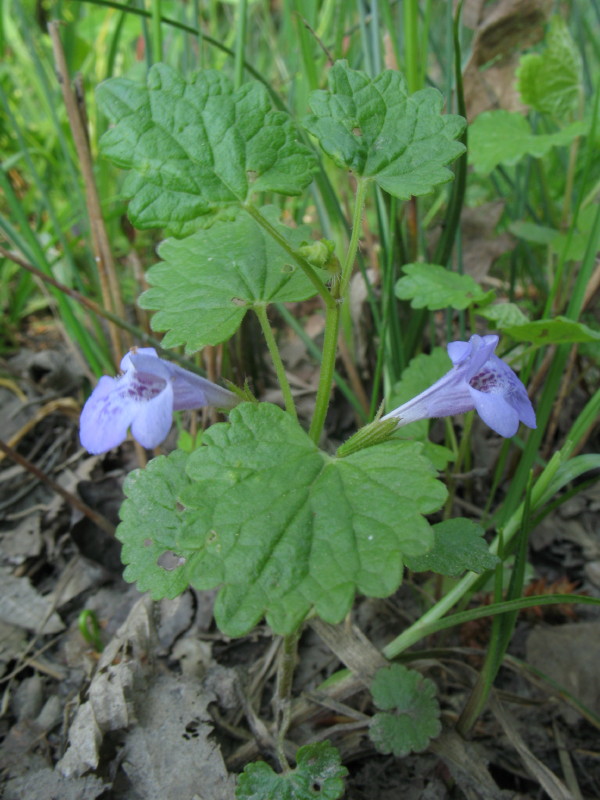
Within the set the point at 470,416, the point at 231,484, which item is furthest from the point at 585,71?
the point at 231,484

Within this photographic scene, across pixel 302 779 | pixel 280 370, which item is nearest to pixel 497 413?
pixel 280 370

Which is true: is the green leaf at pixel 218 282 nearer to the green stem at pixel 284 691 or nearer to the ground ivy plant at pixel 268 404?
the ground ivy plant at pixel 268 404

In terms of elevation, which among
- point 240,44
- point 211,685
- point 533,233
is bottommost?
point 211,685

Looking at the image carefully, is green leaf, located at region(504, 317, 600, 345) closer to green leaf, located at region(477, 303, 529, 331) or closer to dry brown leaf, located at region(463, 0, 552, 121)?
green leaf, located at region(477, 303, 529, 331)

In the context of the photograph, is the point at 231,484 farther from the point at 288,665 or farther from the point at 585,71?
the point at 585,71

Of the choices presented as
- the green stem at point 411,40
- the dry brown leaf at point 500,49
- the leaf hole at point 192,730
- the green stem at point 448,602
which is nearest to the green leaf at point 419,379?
the green stem at point 448,602

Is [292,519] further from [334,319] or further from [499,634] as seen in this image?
[499,634]

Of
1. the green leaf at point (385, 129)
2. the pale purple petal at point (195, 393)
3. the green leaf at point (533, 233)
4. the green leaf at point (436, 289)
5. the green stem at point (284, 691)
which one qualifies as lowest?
the green stem at point (284, 691)
